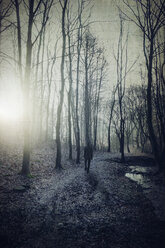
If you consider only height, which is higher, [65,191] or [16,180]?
[16,180]

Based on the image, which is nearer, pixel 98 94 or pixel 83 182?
pixel 83 182

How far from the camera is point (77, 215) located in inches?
161

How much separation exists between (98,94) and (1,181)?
17631 mm

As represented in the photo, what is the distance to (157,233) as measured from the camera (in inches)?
127

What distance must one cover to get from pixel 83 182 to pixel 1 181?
3.67 m

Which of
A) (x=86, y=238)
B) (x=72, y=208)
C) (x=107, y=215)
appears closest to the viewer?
(x=86, y=238)

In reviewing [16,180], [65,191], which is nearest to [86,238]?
[65,191]

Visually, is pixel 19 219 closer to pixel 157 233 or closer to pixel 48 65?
pixel 157 233

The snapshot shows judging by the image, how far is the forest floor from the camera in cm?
299

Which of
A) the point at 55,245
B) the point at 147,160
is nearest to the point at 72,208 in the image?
the point at 55,245

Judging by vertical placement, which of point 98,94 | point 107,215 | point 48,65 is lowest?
point 107,215

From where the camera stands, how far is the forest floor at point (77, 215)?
299 centimetres

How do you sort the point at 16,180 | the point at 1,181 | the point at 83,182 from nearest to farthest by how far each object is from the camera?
1. the point at 1,181
2. the point at 16,180
3. the point at 83,182

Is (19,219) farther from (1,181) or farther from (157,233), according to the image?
(157,233)
